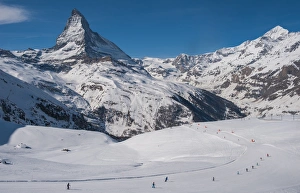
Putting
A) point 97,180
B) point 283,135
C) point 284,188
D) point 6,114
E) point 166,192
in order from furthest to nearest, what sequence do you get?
point 6,114
point 283,135
point 97,180
point 284,188
point 166,192

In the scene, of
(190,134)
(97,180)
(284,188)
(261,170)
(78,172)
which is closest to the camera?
(284,188)

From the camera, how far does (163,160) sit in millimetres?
85688

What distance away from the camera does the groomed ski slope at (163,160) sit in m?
50.3

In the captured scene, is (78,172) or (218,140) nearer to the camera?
(78,172)

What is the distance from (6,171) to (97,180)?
15475mm

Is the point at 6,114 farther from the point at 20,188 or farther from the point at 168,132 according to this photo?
the point at 20,188

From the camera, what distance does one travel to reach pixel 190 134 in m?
114

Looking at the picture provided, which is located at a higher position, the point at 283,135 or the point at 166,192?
the point at 283,135

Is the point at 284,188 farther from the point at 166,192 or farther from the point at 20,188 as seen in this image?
the point at 20,188

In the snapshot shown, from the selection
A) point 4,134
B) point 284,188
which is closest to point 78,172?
point 284,188

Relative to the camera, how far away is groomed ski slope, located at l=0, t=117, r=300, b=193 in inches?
1980

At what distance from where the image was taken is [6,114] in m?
167

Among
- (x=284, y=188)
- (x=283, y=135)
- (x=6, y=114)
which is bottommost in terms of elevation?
(x=284, y=188)

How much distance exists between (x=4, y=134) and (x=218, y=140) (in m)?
73.0
